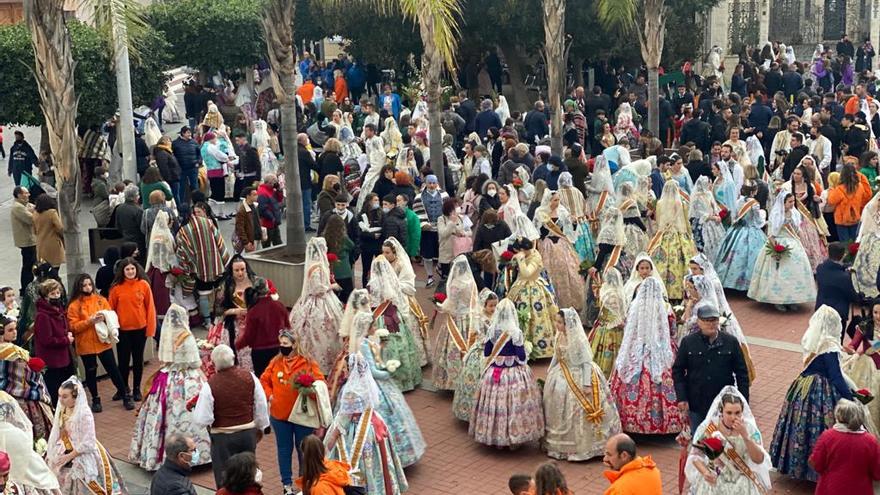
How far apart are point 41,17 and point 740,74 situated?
2214 cm

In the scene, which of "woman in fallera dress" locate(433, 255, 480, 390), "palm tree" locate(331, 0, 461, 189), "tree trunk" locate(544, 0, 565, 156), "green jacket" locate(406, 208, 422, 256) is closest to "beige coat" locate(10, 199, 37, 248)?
"green jacket" locate(406, 208, 422, 256)

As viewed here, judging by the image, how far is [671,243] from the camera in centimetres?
1702

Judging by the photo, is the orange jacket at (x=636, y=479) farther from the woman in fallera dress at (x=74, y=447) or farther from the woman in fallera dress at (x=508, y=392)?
the woman in fallera dress at (x=74, y=447)

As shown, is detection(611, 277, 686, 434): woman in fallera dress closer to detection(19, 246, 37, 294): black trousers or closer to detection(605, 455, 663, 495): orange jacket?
detection(605, 455, 663, 495): orange jacket

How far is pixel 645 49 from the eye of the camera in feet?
88.2

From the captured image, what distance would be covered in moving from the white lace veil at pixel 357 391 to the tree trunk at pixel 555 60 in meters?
12.6

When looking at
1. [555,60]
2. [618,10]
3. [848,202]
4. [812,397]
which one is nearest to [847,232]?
[848,202]

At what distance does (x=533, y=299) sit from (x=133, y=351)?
439 centimetres

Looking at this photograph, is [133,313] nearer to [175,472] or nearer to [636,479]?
[175,472]

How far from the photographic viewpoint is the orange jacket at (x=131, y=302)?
14.1m

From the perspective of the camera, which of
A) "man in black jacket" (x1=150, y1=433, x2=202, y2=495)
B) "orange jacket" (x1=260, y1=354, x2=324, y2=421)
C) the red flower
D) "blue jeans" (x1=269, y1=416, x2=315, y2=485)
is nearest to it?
"man in black jacket" (x1=150, y1=433, x2=202, y2=495)

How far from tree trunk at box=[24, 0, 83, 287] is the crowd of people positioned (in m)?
1.19

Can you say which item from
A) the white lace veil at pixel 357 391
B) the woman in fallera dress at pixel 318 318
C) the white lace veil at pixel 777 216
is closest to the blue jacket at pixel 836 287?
the white lace veil at pixel 777 216

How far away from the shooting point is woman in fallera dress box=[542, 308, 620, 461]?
40.3 feet
